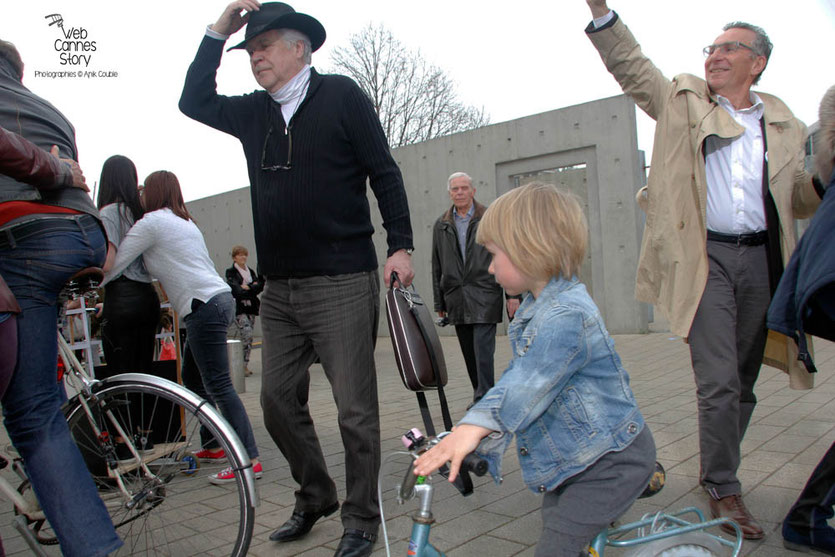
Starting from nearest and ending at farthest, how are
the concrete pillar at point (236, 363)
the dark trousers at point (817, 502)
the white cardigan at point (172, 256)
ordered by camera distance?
the dark trousers at point (817, 502)
the white cardigan at point (172, 256)
the concrete pillar at point (236, 363)

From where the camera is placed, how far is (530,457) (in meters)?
1.88

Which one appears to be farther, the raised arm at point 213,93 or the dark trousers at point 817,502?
the raised arm at point 213,93

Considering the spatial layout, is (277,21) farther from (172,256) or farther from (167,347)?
(167,347)

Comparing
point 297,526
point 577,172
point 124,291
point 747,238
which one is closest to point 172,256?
point 124,291

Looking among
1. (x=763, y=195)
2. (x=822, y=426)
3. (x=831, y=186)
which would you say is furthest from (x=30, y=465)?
(x=822, y=426)

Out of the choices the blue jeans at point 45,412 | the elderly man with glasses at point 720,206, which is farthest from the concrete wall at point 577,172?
the blue jeans at point 45,412

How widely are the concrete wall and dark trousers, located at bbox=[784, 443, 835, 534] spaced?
325 inches

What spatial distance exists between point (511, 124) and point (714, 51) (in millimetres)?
9038

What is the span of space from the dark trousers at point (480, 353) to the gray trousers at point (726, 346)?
262 centimetres

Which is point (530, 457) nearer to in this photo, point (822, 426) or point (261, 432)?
point (822, 426)

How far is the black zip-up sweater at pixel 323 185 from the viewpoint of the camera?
117 inches

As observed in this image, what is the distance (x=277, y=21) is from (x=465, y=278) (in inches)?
136

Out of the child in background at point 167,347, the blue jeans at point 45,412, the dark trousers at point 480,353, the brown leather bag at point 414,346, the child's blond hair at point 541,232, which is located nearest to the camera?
the child's blond hair at point 541,232

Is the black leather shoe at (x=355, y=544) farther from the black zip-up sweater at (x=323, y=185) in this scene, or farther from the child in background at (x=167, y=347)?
the child in background at (x=167, y=347)
